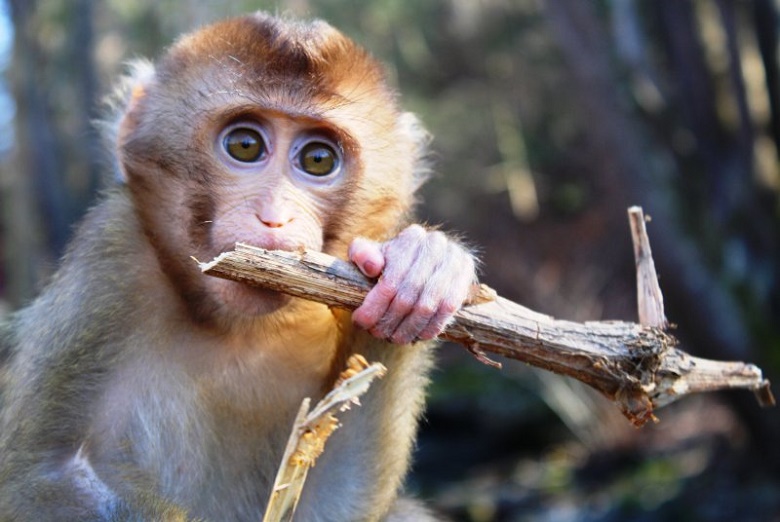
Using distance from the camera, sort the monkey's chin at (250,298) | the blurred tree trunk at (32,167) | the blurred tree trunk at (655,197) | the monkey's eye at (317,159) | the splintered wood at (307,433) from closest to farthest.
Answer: the splintered wood at (307,433) → the monkey's chin at (250,298) → the monkey's eye at (317,159) → the blurred tree trunk at (655,197) → the blurred tree trunk at (32,167)

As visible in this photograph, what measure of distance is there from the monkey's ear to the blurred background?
0.16m

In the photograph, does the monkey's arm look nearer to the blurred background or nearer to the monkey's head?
the monkey's head

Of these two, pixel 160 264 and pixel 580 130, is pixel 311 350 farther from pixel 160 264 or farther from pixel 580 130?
pixel 580 130

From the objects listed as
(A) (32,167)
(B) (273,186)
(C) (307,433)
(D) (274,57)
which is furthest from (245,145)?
(A) (32,167)

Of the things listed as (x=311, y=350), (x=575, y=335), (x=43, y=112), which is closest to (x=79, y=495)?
(x=311, y=350)

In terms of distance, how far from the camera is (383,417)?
14.1 feet

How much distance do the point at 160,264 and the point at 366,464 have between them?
1.26 meters

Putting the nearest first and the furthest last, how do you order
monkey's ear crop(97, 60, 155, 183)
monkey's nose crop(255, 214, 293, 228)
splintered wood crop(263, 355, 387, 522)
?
1. splintered wood crop(263, 355, 387, 522)
2. monkey's nose crop(255, 214, 293, 228)
3. monkey's ear crop(97, 60, 155, 183)

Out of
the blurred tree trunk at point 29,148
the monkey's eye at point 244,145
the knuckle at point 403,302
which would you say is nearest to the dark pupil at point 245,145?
the monkey's eye at point 244,145

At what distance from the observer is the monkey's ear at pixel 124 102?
4195 millimetres

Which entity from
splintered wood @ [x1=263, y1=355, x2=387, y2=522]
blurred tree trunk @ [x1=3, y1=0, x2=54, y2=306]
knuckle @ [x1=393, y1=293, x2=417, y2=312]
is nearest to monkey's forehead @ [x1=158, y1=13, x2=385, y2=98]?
knuckle @ [x1=393, y1=293, x2=417, y2=312]

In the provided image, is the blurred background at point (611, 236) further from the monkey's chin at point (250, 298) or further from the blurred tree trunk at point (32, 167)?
the monkey's chin at point (250, 298)

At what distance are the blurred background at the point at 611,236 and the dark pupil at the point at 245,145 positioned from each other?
924mm

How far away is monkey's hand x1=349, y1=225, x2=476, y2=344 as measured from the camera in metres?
3.22
